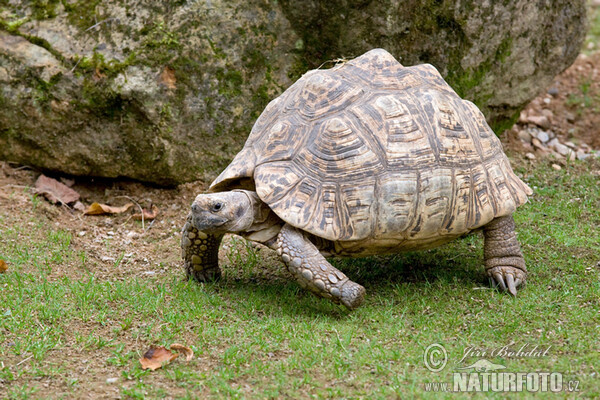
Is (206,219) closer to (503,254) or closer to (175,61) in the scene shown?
(503,254)

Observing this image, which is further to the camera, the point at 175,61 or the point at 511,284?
the point at 175,61

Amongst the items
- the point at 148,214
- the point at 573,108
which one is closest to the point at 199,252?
the point at 148,214

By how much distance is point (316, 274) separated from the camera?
426 centimetres

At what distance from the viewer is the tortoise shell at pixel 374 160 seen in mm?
4289

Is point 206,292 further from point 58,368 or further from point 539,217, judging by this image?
A: point 539,217

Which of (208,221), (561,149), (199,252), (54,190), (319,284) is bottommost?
(54,190)

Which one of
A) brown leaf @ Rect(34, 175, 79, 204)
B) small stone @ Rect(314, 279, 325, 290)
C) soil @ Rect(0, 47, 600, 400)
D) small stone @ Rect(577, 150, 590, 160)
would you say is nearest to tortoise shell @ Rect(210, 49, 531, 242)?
small stone @ Rect(314, 279, 325, 290)

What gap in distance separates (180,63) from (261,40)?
76cm

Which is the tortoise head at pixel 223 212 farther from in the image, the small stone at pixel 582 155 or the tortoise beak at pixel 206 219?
the small stone at pixel 582 155

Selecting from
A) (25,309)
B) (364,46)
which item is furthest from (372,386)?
(364,46)

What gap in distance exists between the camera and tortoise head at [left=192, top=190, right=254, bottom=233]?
4320 millimetres

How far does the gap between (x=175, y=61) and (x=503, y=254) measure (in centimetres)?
329

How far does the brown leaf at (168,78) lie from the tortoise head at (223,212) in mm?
2150

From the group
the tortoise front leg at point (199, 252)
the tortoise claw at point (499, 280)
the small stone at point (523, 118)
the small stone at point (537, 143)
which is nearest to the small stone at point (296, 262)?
the tortoise front leg at point (199, 252)
